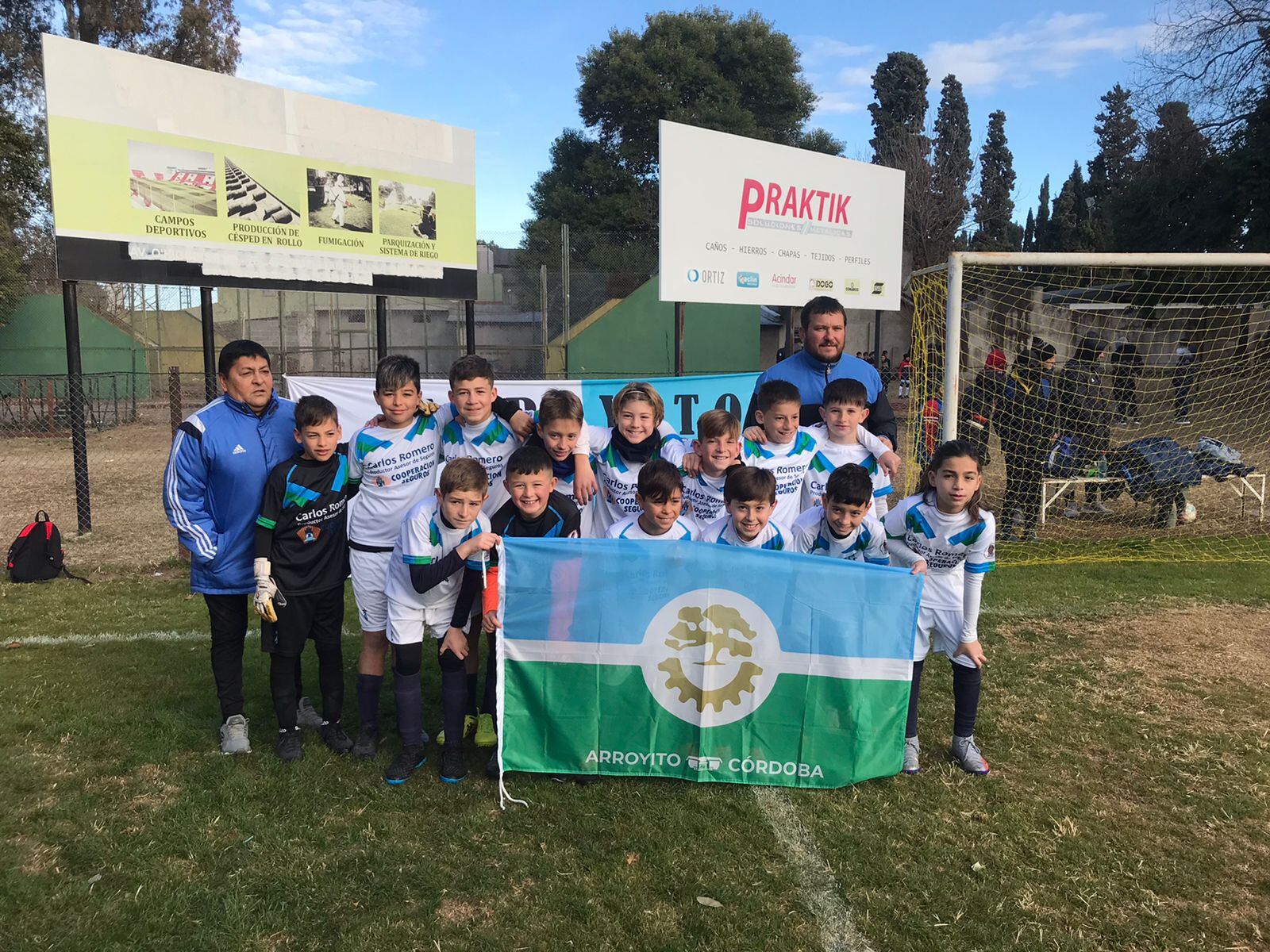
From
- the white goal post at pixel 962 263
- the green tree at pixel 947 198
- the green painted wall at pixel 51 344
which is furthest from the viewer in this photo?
the green tree at pixel 947 198

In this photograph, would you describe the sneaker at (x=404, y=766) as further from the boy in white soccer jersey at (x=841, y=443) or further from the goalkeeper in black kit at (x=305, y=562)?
the boy in white soccer jersey at (x=841, y=443)

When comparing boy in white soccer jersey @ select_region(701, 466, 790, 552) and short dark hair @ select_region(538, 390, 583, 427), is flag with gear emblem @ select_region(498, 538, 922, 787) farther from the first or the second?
short dark hair @ select_region(538, 390, 583, 427)

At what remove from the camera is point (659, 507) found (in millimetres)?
3408

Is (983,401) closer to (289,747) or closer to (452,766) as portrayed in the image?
(452,766)

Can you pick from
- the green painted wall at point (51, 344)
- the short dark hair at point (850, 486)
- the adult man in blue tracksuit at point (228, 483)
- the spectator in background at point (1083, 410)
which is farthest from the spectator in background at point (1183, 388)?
the green painted wall at point (51, 344)

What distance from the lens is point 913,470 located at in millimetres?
9258

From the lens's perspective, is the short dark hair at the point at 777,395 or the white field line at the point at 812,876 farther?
the short dark hair at the point at 777,395

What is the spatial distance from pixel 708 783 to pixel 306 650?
2.78 metres

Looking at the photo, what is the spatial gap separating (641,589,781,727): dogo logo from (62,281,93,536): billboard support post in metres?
6.77

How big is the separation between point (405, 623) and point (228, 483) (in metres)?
1.00

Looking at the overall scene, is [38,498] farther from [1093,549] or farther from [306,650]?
[1093,549]

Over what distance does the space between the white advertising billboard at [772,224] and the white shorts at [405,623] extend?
17.9 feet

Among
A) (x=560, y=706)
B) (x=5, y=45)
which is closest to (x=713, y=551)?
(x=560, y=706)

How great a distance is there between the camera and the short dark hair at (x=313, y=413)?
3538 millimetres
